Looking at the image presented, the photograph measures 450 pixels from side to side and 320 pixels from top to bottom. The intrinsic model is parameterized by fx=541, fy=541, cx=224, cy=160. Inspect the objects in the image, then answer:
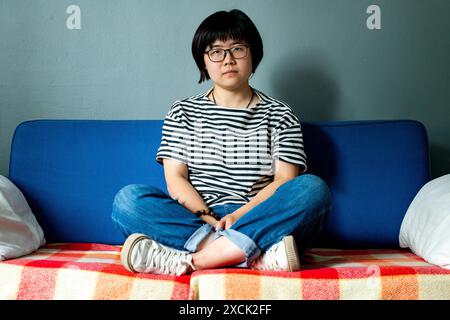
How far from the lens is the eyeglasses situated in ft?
4.91

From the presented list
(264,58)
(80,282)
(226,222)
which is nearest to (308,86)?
(264,58)

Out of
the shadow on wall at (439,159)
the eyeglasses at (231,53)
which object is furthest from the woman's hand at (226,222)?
the shadow on wall at (439,159)

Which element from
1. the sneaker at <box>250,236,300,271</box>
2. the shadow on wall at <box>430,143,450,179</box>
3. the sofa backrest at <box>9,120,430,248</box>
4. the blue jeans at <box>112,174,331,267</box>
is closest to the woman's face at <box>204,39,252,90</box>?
the sofa backrest at <box>9,120,430,248</box>

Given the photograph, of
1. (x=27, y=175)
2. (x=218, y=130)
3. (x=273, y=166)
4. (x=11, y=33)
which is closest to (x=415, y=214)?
(x=273, y=166)

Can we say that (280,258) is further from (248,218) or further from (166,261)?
(166,261)

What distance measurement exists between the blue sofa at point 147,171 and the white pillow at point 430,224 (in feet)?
0.23

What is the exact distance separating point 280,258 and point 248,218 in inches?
4.4

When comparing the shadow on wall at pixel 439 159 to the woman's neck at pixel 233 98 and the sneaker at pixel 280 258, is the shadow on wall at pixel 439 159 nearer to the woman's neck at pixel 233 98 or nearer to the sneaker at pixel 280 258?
the woman's neck at pixel 233 98

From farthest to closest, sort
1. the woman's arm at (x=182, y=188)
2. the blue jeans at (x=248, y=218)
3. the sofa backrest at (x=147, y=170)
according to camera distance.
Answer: the sofa backrest at (x=147, y=170) → the woman's arm at (x=182, y=188) → the blue jeans at (x=248, y=218)

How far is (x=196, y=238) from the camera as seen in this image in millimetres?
1243

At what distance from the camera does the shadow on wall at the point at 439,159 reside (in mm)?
1848

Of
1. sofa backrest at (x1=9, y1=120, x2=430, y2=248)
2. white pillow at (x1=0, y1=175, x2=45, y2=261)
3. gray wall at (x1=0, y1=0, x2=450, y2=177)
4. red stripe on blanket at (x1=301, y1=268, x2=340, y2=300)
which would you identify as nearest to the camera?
red stripe on blanket at (x1=301, y1=268, x2=340, y2=300)

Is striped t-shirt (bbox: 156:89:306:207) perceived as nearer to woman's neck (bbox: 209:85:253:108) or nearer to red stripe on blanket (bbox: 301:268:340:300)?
woman's neck (bbox: 209:85:253:108)

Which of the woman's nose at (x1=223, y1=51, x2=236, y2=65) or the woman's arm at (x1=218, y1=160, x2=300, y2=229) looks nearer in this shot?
the woman's arm at (x1=218, y1=160, x2=300, y2=229)
